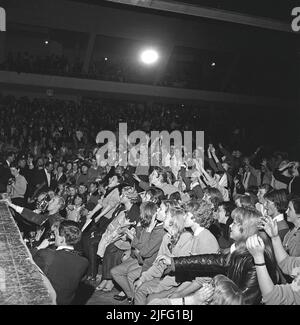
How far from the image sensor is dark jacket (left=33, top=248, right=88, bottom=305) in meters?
2.96

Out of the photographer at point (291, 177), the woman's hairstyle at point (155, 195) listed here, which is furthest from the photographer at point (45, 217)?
the photographer at point (291, 177)

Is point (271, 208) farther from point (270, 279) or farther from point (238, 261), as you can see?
point (270, 279)

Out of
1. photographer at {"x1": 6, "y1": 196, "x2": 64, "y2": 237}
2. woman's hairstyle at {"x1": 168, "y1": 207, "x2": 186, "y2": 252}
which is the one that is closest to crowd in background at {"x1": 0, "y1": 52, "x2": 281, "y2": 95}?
photographer at {"x1": 6, "y1": 196, "x2": 64, "y2": 237}

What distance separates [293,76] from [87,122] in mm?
10026

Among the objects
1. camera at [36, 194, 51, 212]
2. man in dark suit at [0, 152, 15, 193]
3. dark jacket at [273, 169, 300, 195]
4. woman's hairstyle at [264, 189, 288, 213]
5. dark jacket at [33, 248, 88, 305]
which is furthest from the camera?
man in dark suit at [0, 152, 15, 193]

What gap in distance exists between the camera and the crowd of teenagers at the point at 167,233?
112 inches

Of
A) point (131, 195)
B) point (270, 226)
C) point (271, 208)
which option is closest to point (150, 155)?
point (131, 195)

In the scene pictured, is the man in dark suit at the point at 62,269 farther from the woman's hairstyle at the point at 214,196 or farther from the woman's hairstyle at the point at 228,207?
the woman's hairstyle at the point at 214,196

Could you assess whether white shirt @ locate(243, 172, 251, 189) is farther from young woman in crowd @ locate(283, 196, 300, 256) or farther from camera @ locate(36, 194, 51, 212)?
young woman in crowd @ locate(283, 196, 300, 256)

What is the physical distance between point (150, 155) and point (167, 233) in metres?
5.44

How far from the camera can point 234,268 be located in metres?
2.89

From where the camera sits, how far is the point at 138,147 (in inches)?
381

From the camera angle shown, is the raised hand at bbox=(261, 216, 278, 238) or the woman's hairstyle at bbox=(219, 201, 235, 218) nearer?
the raised hand at bbox=(261, 216, 278, 238)
